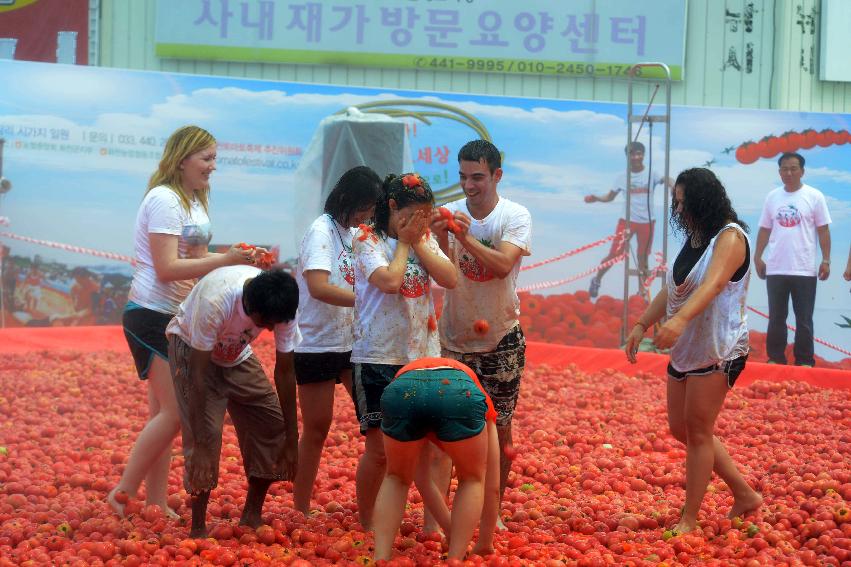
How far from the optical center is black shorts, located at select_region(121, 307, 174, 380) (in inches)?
169

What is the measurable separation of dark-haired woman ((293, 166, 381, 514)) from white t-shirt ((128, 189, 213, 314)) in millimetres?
466

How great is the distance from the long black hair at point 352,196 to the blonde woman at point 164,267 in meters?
0.47

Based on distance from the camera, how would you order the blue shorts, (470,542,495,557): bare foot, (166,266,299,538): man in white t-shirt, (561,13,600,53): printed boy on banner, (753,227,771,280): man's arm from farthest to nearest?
(561,13,600,53): printed boy on banner → (753,227,771,280): man's arm → (470,542,495,557): bare foot → (166,266,299,538): man in white t-shirt → the blue shorts

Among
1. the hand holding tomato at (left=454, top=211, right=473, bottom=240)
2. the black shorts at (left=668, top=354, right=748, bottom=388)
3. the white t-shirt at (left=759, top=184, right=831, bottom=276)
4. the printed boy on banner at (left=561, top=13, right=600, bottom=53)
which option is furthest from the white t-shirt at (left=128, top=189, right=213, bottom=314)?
the printed boy on banner at (left=561, top=13, right=600, bottom=53)

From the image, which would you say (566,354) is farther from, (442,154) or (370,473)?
(370,473)

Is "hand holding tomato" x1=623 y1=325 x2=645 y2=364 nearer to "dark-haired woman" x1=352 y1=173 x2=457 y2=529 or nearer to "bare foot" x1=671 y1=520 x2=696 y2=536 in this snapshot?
"bare foot" x1=671 y1=520 x2=696 y2=536

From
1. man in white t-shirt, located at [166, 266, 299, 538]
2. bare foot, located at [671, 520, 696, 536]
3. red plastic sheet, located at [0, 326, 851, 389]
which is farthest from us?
red plastic sheet, located at [0, 326, 851, 389]

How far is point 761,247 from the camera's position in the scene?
10.1 meters

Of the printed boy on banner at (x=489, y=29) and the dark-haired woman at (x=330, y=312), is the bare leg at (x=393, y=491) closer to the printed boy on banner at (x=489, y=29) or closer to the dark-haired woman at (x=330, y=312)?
the dark-haired woman at (x=330, y=312)

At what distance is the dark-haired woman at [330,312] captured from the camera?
14.2 ft

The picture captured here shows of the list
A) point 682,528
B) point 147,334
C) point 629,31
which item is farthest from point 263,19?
point 682,528

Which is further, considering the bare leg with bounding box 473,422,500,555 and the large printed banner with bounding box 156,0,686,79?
the large printed banner with bounding box 156,0,686,79

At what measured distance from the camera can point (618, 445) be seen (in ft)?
21.1

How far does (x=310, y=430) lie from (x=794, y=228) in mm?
6867
